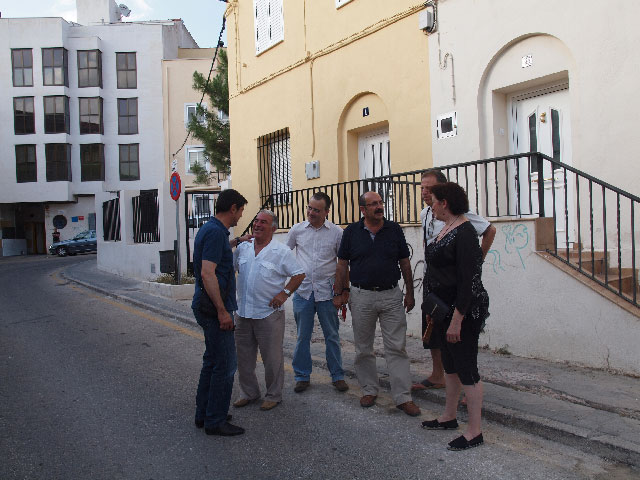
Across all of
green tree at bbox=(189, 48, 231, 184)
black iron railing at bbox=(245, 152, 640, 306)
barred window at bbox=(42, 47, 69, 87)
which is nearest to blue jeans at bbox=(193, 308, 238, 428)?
black iron railing at bbox=(245, 152, 640, 306)

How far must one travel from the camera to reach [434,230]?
16.9ft

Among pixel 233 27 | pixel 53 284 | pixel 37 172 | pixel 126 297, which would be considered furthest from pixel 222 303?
pixel 37 172

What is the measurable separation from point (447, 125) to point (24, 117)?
38106 millimetres

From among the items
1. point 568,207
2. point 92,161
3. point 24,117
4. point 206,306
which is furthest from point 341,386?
point 24,117

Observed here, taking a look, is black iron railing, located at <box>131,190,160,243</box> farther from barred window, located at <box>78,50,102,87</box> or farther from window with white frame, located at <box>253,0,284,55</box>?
barred window, located at <box>78,50,102,87</box>

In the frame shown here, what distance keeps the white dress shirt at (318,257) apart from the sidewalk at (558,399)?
1.03m

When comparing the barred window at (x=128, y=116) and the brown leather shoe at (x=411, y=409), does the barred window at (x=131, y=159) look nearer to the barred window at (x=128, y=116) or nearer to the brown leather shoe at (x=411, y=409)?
the barred window at (x=128, y=116)

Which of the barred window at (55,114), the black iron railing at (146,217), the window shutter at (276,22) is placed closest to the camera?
the window shutter at (276,22)

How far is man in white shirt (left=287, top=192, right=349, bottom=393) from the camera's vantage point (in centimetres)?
565

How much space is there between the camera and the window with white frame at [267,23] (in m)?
12.3

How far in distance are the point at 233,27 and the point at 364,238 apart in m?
10.5

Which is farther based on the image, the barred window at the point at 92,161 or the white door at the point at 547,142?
the barred window at the point at 92,161

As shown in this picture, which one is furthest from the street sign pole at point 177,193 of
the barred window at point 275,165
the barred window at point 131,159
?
the barred window at point 131,159

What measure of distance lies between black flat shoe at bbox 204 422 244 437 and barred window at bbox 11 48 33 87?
41.2m
